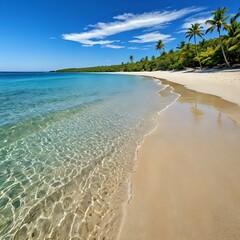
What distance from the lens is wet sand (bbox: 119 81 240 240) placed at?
3.20 meters

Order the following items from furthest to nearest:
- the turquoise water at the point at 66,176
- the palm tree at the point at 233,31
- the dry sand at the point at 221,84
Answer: the palm tree at the point at 233,31
the dry sand at the point at 221,84
the turquoise water at the point at 66,176

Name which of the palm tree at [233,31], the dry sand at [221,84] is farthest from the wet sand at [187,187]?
the palm tree at [233,31]

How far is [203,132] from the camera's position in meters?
7.48

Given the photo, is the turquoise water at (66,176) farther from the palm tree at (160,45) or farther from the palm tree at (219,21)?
the palm tree at (160,45)

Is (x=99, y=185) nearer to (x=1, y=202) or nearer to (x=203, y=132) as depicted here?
(x=1, y=202)

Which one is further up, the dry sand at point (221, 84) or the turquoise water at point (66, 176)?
the turquoise water at point (66, 176)

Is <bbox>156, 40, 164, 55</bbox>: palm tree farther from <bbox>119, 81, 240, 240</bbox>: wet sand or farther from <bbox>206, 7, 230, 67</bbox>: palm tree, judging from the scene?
<bbox>119, 81, 240, 240</bbox>: wet sand

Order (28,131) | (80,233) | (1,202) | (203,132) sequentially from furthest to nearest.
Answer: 1. (28,131)
2. (203,132)
3. (1,202)
4. (80,233)

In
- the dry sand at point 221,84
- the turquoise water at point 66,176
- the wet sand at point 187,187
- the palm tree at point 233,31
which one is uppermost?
the palm tree at point 233,31

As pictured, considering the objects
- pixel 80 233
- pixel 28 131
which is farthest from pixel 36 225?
pixel 28 131

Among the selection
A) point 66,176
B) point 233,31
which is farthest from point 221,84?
point 233,31

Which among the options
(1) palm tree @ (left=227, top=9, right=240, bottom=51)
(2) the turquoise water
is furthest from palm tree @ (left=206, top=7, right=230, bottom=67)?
(2) the turquoise water

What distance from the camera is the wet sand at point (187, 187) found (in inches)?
126

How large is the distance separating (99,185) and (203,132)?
493 cm
